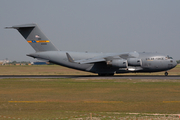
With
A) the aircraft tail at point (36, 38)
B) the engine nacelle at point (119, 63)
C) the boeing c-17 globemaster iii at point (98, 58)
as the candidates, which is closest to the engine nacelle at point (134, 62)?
the boeing c-17 globemaster iii at point (98, 58)

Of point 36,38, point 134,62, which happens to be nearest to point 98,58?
point 134,62

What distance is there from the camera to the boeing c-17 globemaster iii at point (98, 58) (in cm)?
3900

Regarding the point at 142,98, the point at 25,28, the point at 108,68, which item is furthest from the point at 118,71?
the point at 142,98

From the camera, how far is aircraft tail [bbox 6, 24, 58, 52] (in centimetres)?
4109

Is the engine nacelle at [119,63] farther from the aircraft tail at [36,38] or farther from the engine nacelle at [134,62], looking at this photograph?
the aircraft tail at [36,38]

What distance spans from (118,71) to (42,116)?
28709 mm

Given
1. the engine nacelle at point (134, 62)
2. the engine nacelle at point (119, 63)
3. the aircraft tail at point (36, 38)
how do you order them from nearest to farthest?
the engine nacelle at point (119, 63)
the engine nacelle at point (134, 62)
the aircraft tail at point (36, 38)

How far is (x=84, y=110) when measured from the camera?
14133mm

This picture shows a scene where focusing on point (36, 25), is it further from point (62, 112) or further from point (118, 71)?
point (62, 112)

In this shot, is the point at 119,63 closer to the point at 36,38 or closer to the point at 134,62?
the point at 134,62

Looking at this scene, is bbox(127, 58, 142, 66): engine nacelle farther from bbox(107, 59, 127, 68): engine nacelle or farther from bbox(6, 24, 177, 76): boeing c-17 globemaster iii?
bbox(107, 59, 127, 68): engine nacelle

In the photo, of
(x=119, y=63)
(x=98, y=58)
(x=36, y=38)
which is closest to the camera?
(x=119, y=63)

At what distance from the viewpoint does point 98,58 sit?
133ft

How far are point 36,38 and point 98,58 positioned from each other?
35.8 feet
